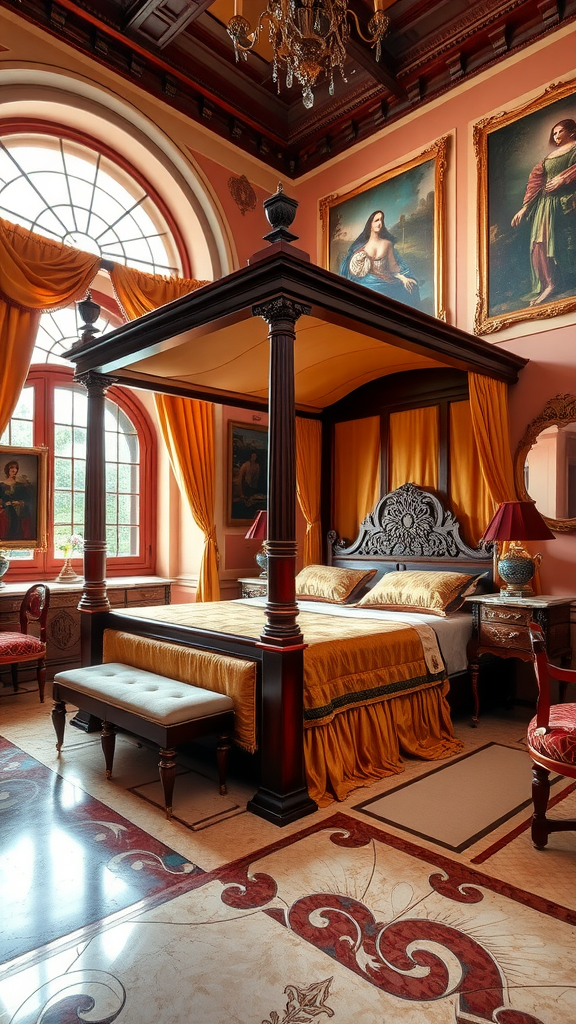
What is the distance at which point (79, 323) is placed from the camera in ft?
21.0

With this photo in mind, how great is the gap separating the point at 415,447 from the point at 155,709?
148 inches

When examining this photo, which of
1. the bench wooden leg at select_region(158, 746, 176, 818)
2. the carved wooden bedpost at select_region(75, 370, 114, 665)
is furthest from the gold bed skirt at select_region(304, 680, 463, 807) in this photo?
the carved wooden bedpost at select_region(75, 370, 114, 665)

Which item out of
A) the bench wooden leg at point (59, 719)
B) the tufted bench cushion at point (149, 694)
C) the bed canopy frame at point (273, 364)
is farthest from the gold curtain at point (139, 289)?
the bench wooden leg at point (59, 719)

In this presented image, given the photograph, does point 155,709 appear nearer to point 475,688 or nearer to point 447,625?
point 447,625

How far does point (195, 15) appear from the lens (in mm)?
5711

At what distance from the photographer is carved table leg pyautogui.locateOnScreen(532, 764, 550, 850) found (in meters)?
2.94

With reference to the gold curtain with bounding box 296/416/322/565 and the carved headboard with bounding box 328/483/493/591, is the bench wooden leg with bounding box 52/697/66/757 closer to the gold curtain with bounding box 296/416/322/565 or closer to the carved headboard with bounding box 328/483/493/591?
the carved headboard with bounding box 328/483/493/591

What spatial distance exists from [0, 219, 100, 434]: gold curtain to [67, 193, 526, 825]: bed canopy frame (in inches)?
25.9

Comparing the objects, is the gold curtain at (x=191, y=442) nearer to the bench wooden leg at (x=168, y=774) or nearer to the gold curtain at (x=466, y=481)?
the gold curtain at (x=466, y=481)

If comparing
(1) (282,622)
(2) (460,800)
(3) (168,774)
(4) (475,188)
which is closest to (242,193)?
(4) (475,188)

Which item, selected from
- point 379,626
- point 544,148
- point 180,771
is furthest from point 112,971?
point 544,148

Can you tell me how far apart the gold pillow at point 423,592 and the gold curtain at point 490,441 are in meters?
0.72

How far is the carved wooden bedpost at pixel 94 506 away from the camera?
4.92 meters

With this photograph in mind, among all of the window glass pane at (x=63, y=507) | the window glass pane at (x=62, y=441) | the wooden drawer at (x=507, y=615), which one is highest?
the window glass pane at (x=62, y=441)
